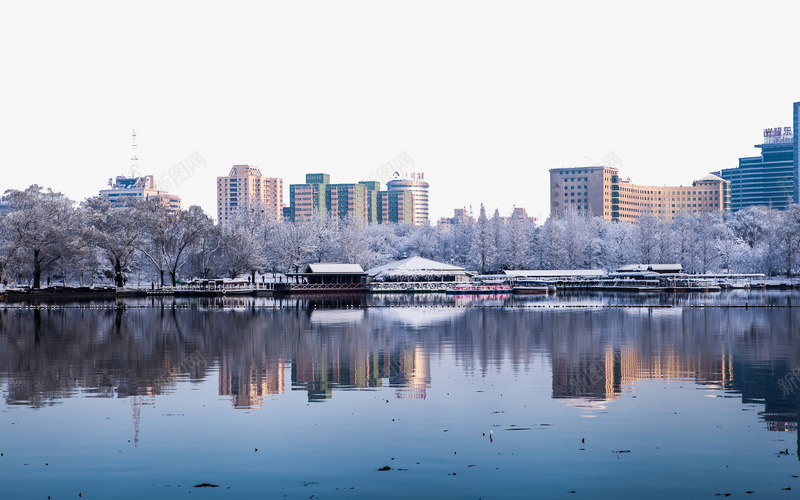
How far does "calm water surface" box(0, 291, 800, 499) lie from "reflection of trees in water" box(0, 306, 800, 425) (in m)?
0.21

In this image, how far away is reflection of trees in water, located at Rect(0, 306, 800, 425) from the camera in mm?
27266

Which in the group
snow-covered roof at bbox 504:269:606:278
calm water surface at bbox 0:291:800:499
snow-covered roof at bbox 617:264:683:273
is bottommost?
calm water surface at bbox 0:291:800:499

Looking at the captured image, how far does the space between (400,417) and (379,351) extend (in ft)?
54.6

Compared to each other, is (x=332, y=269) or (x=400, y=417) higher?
(x=332, y=269)

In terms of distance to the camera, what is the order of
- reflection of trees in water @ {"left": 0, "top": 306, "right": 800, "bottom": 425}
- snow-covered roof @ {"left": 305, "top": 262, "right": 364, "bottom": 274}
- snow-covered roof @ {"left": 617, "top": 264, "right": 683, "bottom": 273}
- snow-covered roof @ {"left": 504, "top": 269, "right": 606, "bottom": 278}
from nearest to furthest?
reflection of trees in water @ {"left": 0, "top": 306, "right": 800, "bottom": 425} < snow-covered roof @ {"left": 305, "top": 262, "right": 364, "bottom": 274} < snow-covered roof @ {"left": 617, "top": 264, "right": 683, "bottom": 273} < snow-covered roof @ {"left": 504, "top": 269, "right": 606, "bottom": 278}

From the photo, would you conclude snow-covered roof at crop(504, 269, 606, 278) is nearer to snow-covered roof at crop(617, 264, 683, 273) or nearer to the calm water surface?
snow-covered roof at crop(617, 264, 683, 273)

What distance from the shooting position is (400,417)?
21.6 m

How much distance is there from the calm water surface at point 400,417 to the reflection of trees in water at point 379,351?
214 millimetres

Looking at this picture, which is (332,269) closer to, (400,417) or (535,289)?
(535,289)

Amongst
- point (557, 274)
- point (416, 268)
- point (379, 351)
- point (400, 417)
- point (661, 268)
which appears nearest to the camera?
point (400, 417)

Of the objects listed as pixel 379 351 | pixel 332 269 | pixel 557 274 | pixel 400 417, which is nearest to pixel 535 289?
pixel 557 274

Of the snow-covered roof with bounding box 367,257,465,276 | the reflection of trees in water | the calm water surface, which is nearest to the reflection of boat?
the snow-covered roof with bounding box 367,257,465,276

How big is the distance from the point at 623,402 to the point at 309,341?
23017 mm

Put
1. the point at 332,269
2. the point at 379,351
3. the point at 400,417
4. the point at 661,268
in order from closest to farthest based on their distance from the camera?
the point at 400,417 < the point at 379,351 < the point at 332,269 < the point at 661,268
